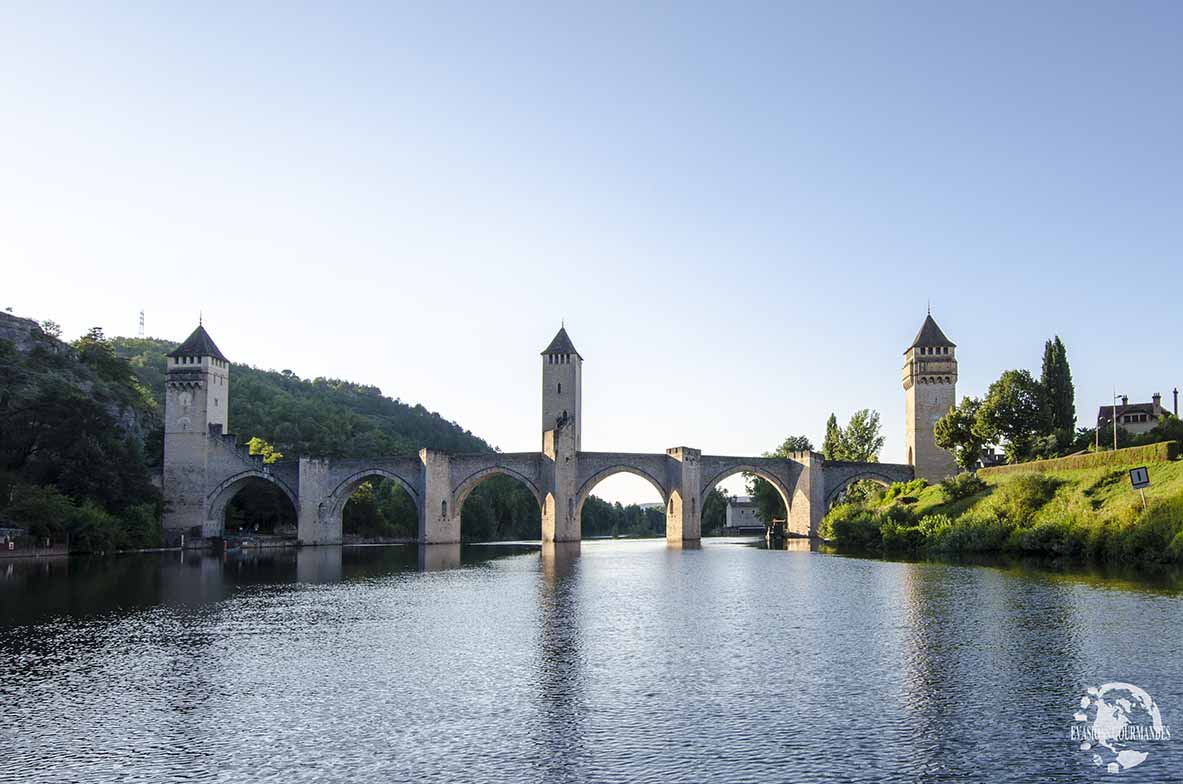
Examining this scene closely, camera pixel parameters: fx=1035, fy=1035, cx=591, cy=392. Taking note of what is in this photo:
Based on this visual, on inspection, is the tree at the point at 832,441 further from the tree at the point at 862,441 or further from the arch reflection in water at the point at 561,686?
the arch reflection in water at the point at 561,686

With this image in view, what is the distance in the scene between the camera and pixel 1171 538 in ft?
94.8

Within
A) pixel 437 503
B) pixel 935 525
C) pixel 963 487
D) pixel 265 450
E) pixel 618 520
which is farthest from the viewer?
pixel 618 520

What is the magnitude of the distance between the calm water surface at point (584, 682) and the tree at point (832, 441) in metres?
50.3

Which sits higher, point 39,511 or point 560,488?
point 560,488

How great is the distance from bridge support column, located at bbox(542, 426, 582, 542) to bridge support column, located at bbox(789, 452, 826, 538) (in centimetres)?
1396

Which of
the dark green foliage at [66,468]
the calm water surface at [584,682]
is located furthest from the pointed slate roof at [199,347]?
the calm water surface at [584,682]

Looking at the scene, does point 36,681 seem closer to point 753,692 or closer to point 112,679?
point 112,679

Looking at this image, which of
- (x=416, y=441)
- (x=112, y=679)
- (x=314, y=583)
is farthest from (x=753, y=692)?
(x=416, y=441)

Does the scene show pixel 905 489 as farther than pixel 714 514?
No

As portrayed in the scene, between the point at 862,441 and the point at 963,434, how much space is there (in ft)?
64.3

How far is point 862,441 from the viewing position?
249 ft

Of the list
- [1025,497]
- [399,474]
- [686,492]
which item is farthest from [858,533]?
[399,474]

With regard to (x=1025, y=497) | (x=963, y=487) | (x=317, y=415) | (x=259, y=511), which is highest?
(x=317, y=415)

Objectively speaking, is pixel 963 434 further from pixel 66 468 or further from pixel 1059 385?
pixel 66 468
